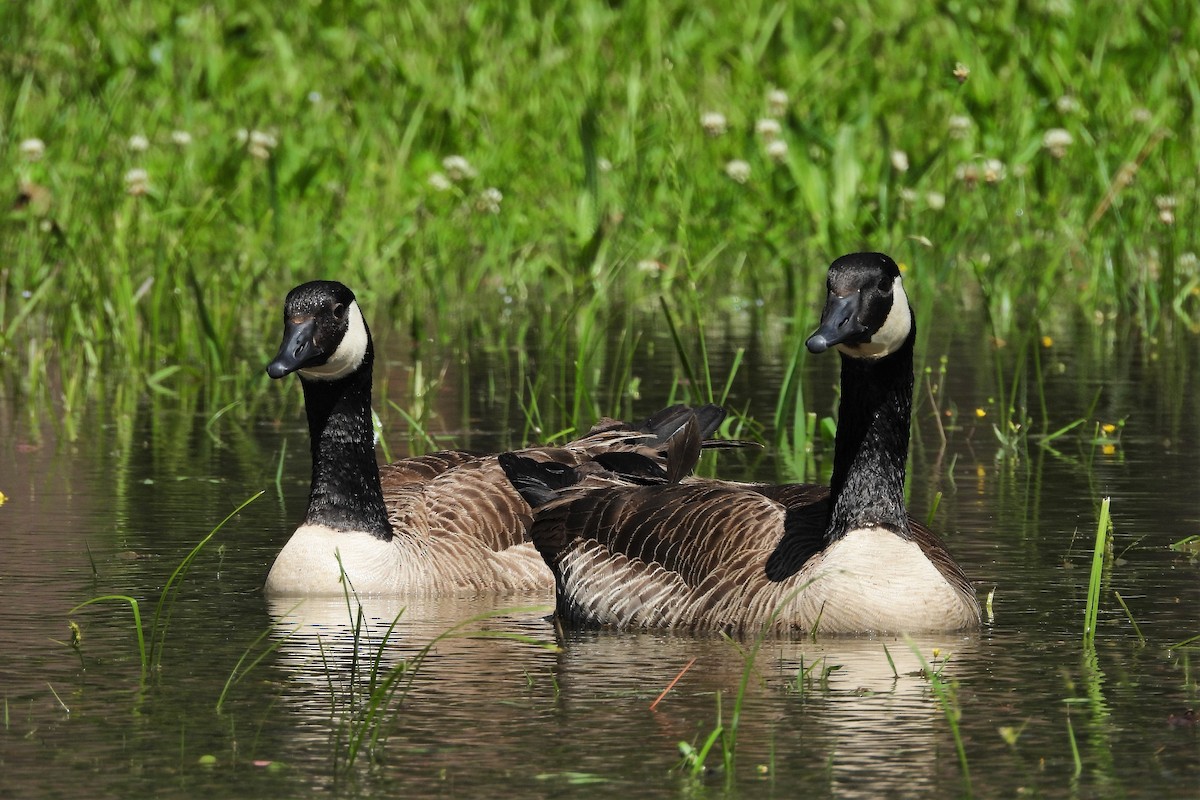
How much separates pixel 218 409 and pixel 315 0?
9.93 meters

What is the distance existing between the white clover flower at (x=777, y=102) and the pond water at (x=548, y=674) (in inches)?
307

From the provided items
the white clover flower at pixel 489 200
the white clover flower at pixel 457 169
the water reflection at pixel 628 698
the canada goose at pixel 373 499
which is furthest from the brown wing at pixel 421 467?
the white clover flower at pixel 457 169

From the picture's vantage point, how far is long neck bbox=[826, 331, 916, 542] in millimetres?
8141

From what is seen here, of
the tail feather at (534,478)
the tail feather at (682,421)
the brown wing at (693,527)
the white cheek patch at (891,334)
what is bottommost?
the brown wing at (693,527)

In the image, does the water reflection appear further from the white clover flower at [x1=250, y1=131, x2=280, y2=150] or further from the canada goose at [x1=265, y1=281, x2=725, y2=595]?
the white clover flower at [x1=250, y1=131, x2=280, y2=150]

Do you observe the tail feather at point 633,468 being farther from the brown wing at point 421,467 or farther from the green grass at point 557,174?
the green grass at point 557,174

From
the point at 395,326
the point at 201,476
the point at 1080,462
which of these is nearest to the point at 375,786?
the point at 201,476

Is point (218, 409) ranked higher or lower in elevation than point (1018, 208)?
lower

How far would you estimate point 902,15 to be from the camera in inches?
884

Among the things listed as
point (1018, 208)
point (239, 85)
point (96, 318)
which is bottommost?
point (96, 318)

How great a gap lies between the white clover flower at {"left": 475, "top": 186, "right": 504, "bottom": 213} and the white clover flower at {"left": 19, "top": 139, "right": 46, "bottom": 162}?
3145 mm

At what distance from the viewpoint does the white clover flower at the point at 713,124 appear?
18297mm

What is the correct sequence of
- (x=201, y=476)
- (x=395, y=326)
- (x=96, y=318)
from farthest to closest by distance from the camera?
(x=395, y=326) < (x=96, y=318) < (x=201, y=476)

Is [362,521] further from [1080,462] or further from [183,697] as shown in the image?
[1080,462]
